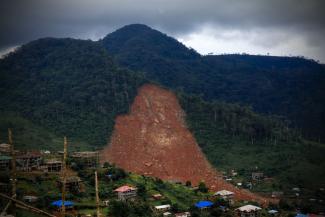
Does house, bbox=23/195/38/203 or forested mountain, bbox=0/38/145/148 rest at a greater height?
forested mountain, bbox=0/38/145/148

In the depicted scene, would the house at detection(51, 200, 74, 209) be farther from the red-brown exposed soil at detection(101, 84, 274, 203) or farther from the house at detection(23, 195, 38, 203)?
the red-brown exposed soil at detection(101, 84, 274, 203)

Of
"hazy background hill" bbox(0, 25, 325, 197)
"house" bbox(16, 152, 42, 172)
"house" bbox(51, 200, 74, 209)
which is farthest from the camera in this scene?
"hazy background hill" bbox(0, 25, 325, 197)

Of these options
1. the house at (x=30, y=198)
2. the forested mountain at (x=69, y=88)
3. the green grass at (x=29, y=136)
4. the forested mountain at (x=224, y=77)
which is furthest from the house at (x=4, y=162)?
the forested mountain at (x=224, y=77)

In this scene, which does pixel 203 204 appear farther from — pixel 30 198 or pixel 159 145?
pixel 159 145

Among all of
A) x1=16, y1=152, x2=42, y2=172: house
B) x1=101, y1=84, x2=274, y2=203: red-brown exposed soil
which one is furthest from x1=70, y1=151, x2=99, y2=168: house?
x1=101, y1=84, x2=274, y2=203: red-brown exposed soil

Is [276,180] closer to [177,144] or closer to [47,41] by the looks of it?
[177,144]

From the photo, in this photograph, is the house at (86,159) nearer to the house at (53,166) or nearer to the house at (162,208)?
the house at (53,166)
